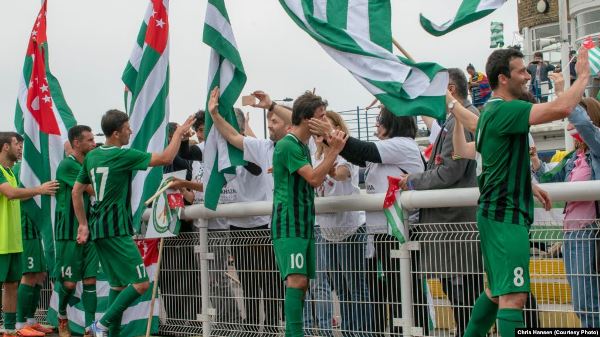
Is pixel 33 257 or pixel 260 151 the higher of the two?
pixel 260 151

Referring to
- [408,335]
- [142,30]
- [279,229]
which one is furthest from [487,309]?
[142,30]

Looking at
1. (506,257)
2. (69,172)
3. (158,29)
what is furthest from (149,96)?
(506,257)

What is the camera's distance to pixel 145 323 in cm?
1091

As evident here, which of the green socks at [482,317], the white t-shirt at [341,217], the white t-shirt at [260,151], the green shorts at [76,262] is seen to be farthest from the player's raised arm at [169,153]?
the green socks at [482,317]

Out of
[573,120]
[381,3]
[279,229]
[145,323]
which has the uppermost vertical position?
[381,3]

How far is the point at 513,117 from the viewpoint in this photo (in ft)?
21.9

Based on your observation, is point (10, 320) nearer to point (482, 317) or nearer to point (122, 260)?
point (122, 260)

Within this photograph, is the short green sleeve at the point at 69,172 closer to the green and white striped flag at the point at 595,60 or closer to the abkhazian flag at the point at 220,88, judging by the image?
the abkhazian flag at the point at 220,88

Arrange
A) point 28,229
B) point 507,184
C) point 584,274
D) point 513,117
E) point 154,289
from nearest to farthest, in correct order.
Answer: point 513,117
point 507,184
point 584,274
point 154,289
point 28,229

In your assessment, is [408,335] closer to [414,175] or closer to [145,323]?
[414,175]

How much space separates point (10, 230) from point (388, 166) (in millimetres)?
5167

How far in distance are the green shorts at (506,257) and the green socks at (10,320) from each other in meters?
6.81

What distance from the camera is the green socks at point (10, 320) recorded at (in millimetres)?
11703

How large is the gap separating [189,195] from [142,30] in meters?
2.00
